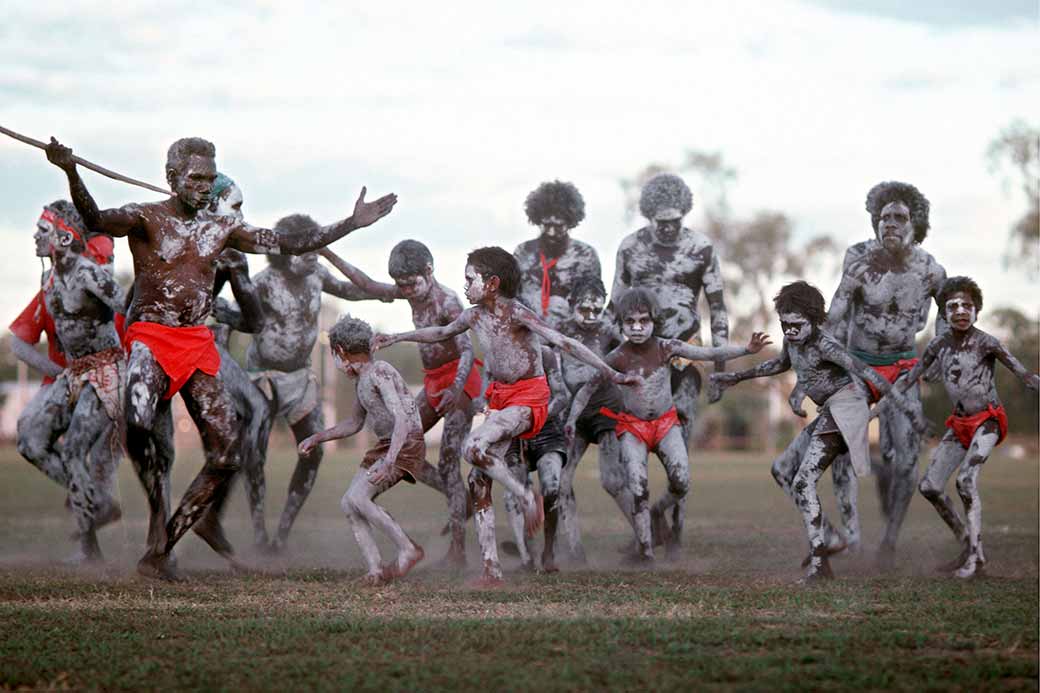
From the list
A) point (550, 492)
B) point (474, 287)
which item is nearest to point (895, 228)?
point (550, 492)

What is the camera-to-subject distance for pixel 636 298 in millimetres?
10070

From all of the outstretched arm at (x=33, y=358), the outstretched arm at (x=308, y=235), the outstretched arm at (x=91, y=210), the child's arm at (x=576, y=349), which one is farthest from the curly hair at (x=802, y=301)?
the outstretched arm at (x=33, y=358)

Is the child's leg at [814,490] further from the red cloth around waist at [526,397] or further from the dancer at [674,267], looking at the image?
the dancer at [674,267]

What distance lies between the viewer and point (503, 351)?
29.1 ft

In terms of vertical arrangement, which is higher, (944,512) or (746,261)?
(746,261)

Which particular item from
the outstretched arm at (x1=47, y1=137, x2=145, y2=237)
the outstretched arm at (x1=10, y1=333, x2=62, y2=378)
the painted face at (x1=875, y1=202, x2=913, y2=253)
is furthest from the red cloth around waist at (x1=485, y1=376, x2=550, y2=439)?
the outstretched arm at (x1=10, y1=333, x2=62, y2=378)

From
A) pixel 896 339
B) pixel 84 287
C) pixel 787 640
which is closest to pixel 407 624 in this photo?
pixel 787 640

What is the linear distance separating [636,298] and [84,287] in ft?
13.1

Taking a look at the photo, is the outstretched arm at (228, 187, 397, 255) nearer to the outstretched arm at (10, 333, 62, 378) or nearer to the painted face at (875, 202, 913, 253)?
the outstretched arm at (10, 333, 62, 378)

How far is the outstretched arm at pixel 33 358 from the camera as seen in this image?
1052cm

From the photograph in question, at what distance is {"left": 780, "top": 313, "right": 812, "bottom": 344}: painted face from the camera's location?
9.16 metres

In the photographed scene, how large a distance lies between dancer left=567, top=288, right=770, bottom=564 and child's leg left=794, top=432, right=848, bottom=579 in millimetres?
1096

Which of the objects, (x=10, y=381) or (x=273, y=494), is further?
(x=10, y=381)

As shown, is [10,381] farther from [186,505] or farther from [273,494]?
A: [186,505]
